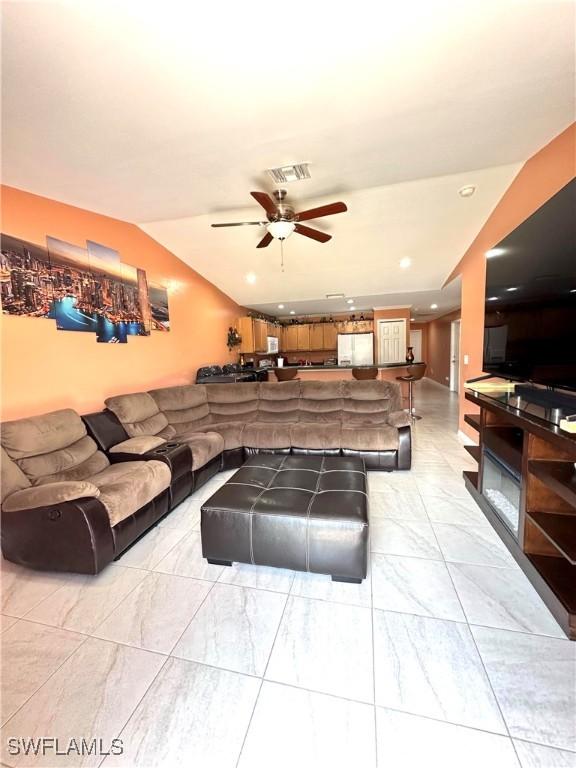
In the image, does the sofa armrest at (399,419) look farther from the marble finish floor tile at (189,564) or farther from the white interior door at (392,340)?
the white interior door at (392,340)

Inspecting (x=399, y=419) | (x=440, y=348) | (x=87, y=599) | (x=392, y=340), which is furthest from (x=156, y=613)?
(x=440, y=348)

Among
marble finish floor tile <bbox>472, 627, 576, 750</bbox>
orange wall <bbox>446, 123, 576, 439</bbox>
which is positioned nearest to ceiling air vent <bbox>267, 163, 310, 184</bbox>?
orange wall <bbox>446, 123, 576, 439</bbox>

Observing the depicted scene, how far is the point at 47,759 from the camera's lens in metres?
0.98

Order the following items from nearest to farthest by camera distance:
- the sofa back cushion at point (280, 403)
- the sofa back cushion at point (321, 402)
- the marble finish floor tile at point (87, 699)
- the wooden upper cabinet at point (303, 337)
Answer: the marble finish floor tile at point (87, 699), the sofa back cushion at point (321, 402), the sofa back cushion at point (280, 403), the wooden upper cabinet at point (303, 337)

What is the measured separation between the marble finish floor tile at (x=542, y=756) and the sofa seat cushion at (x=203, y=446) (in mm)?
2451

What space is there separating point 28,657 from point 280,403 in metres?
2.82

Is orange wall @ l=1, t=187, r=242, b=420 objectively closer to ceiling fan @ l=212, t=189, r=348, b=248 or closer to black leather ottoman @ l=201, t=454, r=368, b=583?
ceiling fan @ l=212, t=189, r=348, b=248

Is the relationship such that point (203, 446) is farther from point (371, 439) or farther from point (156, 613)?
point (371, 439)

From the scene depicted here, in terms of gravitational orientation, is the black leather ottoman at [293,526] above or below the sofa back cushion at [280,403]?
below

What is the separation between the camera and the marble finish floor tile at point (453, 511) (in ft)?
7.23

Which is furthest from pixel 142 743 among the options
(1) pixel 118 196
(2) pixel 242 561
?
(1) pixel 118 196

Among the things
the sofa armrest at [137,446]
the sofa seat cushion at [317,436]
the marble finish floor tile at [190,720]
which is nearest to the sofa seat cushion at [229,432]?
the sofa seat cushion at [317,436]

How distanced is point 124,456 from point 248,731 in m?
2.04

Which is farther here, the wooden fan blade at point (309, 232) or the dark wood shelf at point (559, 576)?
the wooden fan blade at point (309, 232)
